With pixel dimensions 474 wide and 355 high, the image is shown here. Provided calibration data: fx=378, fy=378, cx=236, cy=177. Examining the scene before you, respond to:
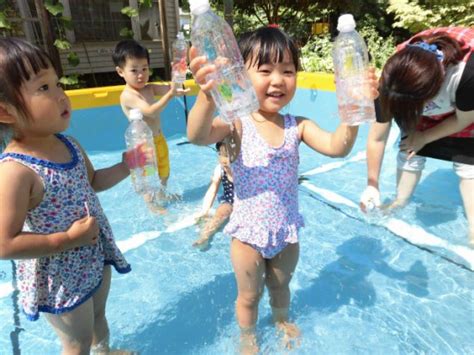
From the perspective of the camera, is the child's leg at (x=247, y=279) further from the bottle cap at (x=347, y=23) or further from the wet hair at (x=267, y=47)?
the bottle cap at (x=347, y=23)

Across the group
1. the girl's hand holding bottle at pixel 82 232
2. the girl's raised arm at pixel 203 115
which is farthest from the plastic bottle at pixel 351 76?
the girl's hand holding bottle at pixel 82 232

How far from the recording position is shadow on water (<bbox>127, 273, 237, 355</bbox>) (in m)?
2.47

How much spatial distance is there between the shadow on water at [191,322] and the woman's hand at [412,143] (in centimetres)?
186

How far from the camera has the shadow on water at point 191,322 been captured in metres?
2.47

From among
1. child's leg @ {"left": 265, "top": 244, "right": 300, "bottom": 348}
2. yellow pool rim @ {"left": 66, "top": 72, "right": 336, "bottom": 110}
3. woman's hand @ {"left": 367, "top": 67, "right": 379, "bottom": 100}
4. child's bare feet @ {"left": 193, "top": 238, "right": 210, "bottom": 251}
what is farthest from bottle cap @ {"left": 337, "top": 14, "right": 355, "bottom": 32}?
yellow pool rim @ {"left": 66, "top": 72, "right": 336, "bottom": 110}

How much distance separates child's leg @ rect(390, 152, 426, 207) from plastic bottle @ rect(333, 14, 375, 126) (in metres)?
1.38

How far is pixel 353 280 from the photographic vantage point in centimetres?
302

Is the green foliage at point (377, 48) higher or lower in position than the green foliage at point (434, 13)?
lower

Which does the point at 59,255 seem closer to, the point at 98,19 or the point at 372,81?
the point at 372,81

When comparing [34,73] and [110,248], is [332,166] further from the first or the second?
[34,73]

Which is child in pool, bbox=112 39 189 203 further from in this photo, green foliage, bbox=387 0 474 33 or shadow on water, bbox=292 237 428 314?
green foliage, bbox=387 0 474 33

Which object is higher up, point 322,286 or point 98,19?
point 98,19

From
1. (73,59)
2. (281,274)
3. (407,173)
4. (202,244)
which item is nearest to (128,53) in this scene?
(202,244)

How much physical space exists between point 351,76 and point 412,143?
1325mm
